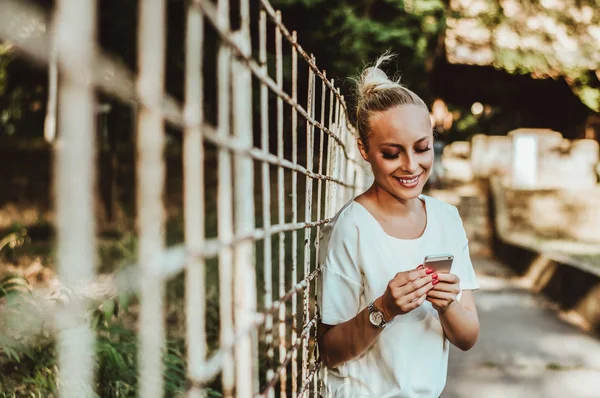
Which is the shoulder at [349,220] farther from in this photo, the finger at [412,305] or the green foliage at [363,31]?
the green foliage at [363,31]

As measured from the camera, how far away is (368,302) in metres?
1.88

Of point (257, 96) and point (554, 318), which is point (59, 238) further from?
point (554, 318)

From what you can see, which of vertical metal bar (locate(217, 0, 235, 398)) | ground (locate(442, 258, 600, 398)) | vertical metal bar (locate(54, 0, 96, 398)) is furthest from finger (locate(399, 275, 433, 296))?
ground (locate(442, 258, 600, 398))

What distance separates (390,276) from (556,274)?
6005 mm

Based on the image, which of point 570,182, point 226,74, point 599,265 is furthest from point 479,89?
point 226,74

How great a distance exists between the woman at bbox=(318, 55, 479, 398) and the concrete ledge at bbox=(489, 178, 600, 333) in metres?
4.47

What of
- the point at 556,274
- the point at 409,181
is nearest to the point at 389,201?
the point at 409,181

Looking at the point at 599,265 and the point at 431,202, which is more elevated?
the point at 431,202

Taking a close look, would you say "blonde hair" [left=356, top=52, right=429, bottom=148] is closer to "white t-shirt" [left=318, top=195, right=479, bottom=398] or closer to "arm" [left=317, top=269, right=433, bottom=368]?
"white t-shirt" [left=318, top=195, right=479, bottom=398]

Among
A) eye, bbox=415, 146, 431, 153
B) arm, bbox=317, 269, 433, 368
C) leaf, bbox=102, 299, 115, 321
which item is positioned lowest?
leaf, bbox=102, 299, 115, 321

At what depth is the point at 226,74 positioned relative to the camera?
110 cm

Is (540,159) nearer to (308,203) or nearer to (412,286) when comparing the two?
(308,203)

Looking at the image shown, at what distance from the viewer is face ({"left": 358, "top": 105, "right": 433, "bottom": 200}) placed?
6.30ft

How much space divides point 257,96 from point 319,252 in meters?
2.98
